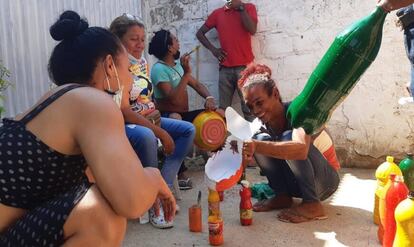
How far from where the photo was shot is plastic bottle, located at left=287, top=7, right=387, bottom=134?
1.82 metres

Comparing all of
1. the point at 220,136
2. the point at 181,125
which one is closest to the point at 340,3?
the point at 220,136

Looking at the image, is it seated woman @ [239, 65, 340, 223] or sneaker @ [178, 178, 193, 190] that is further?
sneaker @ [178, 178, 193, 190]

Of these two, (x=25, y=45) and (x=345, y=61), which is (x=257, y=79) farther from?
(x=25, y=45)

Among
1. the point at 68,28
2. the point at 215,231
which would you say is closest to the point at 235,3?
the point at 215,231

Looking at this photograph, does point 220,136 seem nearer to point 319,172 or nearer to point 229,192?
point 229,192

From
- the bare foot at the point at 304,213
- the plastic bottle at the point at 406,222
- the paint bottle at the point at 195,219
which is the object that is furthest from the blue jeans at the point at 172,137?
the plastic bottle at the point at 406,222

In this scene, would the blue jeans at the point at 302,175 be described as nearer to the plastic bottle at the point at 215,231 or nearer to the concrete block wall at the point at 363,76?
the plastic bottle at the point at 215,231

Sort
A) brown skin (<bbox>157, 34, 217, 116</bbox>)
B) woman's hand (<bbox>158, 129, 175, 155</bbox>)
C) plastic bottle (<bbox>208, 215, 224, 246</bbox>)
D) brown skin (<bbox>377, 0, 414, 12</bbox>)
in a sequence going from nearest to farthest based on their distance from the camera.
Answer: brown skin (<bbox>377, 0, 414, 12</bbox>)
plastic bottle (<bbox>208, 215, 224, 246</bbox>)
woman's hand (<bbox>158, 129, 175, 155</bbox>)
brown skin (<bbox>157, 34, 217, 116</bbox>)

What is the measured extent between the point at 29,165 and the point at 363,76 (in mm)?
3658

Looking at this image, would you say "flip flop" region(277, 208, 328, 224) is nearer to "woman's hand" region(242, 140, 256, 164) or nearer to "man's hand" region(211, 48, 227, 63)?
"woman's hand" region(242, 140, 256, 164)

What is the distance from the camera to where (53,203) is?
1.65m

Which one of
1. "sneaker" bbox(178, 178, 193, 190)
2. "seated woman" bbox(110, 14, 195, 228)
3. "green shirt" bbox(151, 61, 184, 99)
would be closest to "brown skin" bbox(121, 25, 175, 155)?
"seated woman" bbox(110, 14, 195, 228)

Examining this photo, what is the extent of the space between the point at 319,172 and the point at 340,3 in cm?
217

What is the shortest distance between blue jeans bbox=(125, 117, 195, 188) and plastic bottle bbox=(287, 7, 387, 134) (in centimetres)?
144
